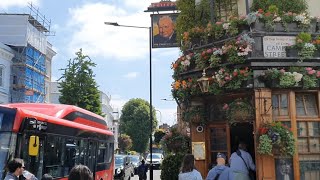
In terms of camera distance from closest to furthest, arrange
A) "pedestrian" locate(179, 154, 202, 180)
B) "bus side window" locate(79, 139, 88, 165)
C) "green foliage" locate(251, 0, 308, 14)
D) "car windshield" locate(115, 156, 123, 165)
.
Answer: "pedestrian" locate(179, 154, 202, 180)
"bus side window" locate(79, 139, 88, 165)
"green foliage" locate(251, 0, 308, 14)
"car windshield" locate(115, 156, 123, 165)

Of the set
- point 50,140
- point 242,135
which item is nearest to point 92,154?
point 50,140

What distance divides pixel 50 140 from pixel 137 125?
2837 inches

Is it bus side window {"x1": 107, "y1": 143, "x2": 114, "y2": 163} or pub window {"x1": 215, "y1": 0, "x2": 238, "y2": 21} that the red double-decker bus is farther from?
pub window {"x1": 215, "y1": 0, "x2": 238, "y2": 21}

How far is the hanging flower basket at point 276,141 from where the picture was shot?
10.7 metres

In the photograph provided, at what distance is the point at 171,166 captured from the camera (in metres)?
14.1

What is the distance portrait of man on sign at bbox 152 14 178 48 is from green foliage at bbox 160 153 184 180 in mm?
6493

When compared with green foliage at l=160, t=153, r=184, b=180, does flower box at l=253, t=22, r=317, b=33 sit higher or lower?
higher

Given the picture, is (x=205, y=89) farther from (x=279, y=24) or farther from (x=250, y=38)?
(x=279, y=24)

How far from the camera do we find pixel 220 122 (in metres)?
12.6

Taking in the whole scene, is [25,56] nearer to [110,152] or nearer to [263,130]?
[110,152]

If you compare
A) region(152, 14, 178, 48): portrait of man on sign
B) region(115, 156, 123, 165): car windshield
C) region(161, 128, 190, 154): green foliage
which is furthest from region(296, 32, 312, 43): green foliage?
region(115, 156, 123, 165): car windshield

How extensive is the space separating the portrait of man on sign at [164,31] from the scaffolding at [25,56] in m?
20.1

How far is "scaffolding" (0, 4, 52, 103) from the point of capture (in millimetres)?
36625

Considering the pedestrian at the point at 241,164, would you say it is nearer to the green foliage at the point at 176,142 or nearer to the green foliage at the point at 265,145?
the green foliage at the point at 265,145
